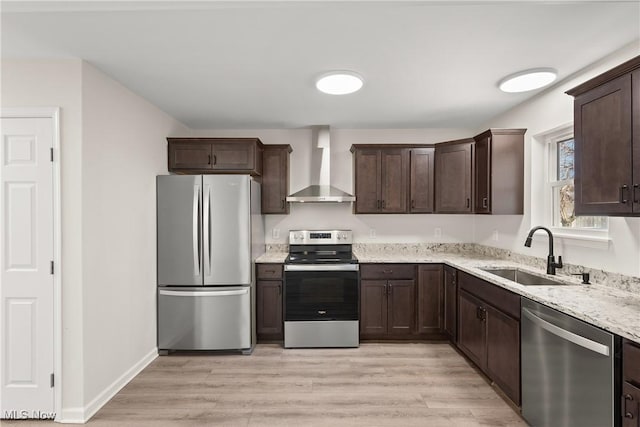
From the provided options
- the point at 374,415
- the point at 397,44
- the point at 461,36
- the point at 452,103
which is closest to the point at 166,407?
the point at 374,415

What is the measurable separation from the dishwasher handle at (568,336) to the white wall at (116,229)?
3.08 meters

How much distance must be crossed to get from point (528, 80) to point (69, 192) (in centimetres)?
357

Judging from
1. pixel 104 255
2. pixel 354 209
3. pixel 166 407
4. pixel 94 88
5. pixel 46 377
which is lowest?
pixel 166 407

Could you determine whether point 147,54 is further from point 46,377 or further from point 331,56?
point 46,377

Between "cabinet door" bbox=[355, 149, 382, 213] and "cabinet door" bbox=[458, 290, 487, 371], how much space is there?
1.45 m

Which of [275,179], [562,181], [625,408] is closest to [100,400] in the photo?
[275,179]

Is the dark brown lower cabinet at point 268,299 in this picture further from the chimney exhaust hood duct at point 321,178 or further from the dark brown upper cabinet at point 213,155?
the dark brown upper cabinet at point 213,155

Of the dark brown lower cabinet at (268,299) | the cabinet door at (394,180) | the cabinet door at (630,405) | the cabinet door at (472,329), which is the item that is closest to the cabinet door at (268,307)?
the dark brown lower cabinet at (268,299)

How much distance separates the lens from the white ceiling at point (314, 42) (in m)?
1.76

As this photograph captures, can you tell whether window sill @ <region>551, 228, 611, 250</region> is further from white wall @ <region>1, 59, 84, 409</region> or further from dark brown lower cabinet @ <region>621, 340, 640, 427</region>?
white wall @ <region>1, 59, 84, 409</region>

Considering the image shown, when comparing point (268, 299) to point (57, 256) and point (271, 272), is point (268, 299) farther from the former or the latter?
point (57, 256)

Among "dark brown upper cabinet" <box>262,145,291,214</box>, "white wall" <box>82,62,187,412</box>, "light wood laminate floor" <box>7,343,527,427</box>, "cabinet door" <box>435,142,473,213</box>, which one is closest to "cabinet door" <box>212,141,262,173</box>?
"dark brown upper cabinet" <box>262,145,291,214</box>

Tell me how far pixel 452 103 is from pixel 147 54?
2705mm

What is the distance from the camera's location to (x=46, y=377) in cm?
233
